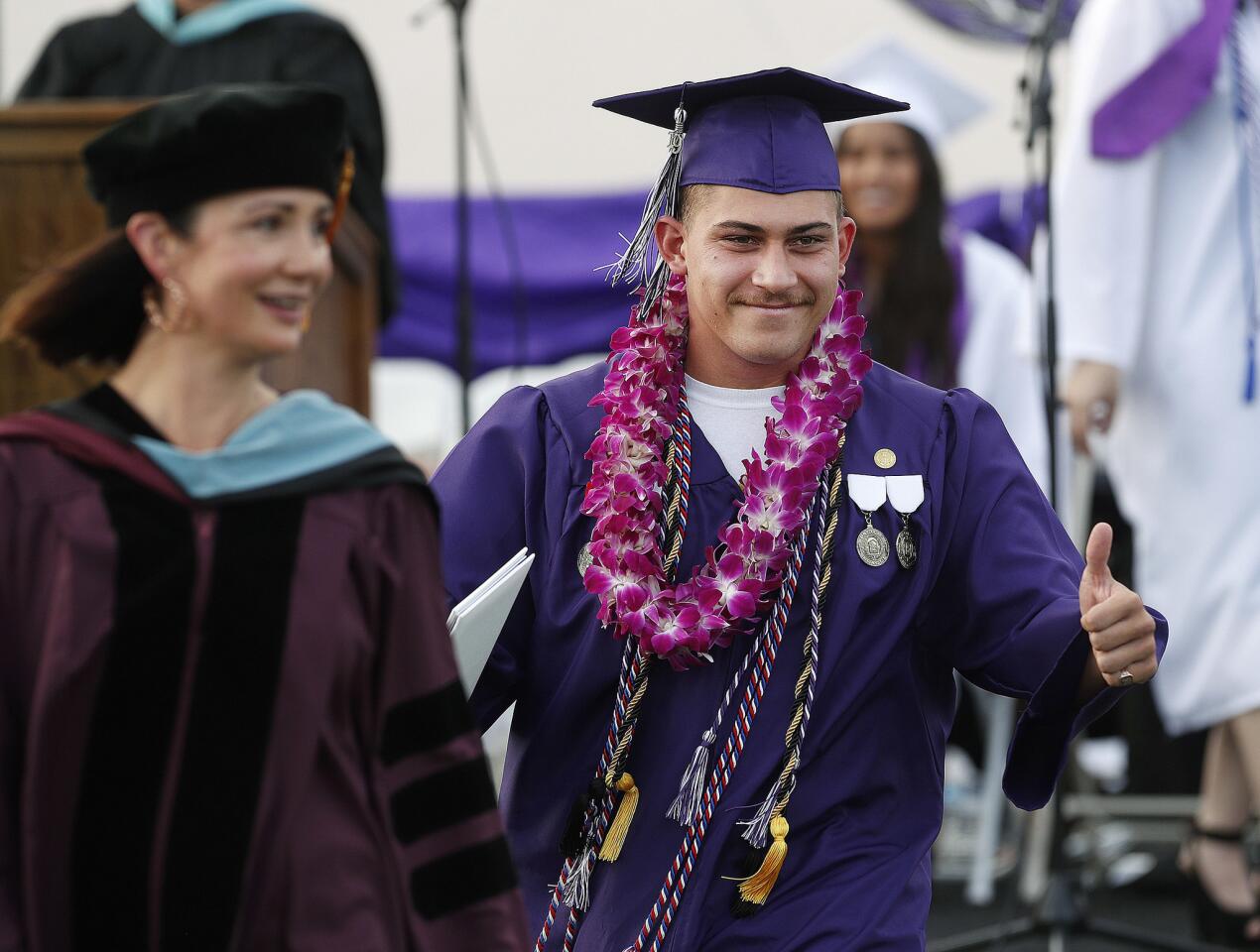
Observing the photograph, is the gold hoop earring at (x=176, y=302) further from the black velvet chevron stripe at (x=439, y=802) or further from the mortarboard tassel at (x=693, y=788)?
the mortarboard tassel at (x=693, y=788)

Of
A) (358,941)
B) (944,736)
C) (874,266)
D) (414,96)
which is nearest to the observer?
(358,941)

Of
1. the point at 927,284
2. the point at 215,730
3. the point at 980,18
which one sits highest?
the point at 980,18

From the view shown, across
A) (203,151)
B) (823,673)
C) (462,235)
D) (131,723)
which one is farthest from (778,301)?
(462,235)

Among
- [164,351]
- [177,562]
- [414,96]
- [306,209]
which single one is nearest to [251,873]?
[177,562]

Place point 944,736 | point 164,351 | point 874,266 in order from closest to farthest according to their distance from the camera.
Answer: point 164,351
point 944,736
point 874,266

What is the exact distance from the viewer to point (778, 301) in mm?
3484

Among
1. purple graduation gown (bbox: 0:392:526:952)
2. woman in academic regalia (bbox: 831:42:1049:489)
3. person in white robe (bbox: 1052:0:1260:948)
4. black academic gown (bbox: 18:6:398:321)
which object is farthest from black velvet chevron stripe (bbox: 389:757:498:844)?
woman in academic regalia (bbox: 831:42:1049:489)

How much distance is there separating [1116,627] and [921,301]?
3491mm

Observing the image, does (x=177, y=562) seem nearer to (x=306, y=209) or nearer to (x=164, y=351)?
(x=164, y=351)

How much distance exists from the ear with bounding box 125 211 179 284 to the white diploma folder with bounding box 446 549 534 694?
27.6 inches

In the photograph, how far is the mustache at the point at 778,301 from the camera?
348cm

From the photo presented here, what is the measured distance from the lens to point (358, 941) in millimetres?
2547

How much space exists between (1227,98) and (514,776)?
10.3 feet

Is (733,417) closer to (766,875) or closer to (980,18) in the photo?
(766,875)
